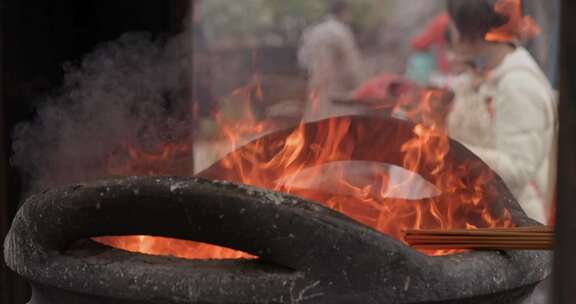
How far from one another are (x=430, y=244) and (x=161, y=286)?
53 cm

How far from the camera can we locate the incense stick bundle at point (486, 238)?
1.64 m

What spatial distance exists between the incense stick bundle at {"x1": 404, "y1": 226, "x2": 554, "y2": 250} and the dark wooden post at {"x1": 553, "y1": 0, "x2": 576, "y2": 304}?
1.32ft

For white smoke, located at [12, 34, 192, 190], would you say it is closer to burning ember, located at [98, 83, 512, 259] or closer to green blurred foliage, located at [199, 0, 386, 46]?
burning ember, located at [98, 83, 512, 259]

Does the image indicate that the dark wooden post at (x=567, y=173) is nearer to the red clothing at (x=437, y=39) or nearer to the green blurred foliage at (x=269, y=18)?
the red clothing at (x=437, y=39)

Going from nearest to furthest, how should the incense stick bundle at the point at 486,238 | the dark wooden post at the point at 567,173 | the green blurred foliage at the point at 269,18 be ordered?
the dark wooden post at the point at 567,173, the incense stick bundle at the point at 486,238, the green blurred foliage at the point at 269,18

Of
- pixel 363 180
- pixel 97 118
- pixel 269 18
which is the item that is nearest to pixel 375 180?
pixel 363 180

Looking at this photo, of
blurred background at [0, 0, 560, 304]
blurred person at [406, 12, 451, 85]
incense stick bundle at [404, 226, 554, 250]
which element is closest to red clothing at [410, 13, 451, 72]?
→ blurred person at [406, 12, 451, 85]

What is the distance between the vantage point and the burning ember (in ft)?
6.65

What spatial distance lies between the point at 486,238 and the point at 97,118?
1.09 m

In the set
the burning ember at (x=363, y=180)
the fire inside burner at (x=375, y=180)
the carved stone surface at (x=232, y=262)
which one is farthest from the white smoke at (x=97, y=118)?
the carved stone surface at (x=232, y=262)

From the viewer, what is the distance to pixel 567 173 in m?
1.24

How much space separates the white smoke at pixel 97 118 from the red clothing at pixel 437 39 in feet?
7.37

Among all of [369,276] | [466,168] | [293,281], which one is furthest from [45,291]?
[466,168]

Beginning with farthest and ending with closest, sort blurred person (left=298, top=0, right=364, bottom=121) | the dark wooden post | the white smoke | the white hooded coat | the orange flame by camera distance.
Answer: blurred person (left=298, top=0, right=364, bottom=121) → the orange flame → the white hooded coat → the white smoke → the dark wooden post
